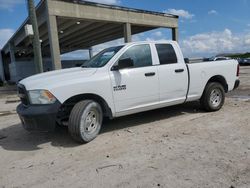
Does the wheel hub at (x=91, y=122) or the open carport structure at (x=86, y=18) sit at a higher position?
the open carport structure at (x=86, y=18)

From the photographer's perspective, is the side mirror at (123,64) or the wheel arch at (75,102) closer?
the wheel arch at (75,102)

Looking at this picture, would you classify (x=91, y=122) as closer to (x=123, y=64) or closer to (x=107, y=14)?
(x=123, y=64)

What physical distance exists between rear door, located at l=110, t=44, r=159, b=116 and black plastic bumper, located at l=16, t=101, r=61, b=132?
1274mm

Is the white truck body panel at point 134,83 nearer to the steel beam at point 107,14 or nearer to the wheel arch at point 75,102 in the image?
the wheel arch at point 75,102

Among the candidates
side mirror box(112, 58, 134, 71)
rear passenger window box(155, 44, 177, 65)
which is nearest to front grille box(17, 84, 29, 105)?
side mirror box(112, 58, 134, 71)

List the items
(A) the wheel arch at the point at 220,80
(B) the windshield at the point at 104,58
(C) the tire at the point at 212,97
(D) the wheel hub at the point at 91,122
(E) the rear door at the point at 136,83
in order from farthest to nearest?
(A) the wheel arch at the point at 220,80
(C) the tire at the point at 212,97
(B) the windshield at the point at 104,58
(E) the rear door at the point at 136,83
(D) the wheel hub at the point at 91,122

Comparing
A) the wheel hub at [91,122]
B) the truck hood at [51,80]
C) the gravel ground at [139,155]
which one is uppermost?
the truck hood at [51,80]

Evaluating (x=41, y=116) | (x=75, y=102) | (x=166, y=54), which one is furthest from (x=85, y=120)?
(x=166, y=54)

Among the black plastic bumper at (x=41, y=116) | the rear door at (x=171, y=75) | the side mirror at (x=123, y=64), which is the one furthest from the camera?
the rear door at (x=171, y=75)

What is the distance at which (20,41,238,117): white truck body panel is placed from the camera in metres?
4.27

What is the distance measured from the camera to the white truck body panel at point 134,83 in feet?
14.0

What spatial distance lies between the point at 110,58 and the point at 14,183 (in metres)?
2.92

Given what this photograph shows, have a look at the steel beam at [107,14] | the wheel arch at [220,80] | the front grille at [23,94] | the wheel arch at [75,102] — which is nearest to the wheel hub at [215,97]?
the wheel arch at [220,80]

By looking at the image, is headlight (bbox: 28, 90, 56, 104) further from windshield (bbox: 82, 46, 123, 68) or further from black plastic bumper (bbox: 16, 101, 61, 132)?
windshield (bbox: 82, 46, 123, 68)
